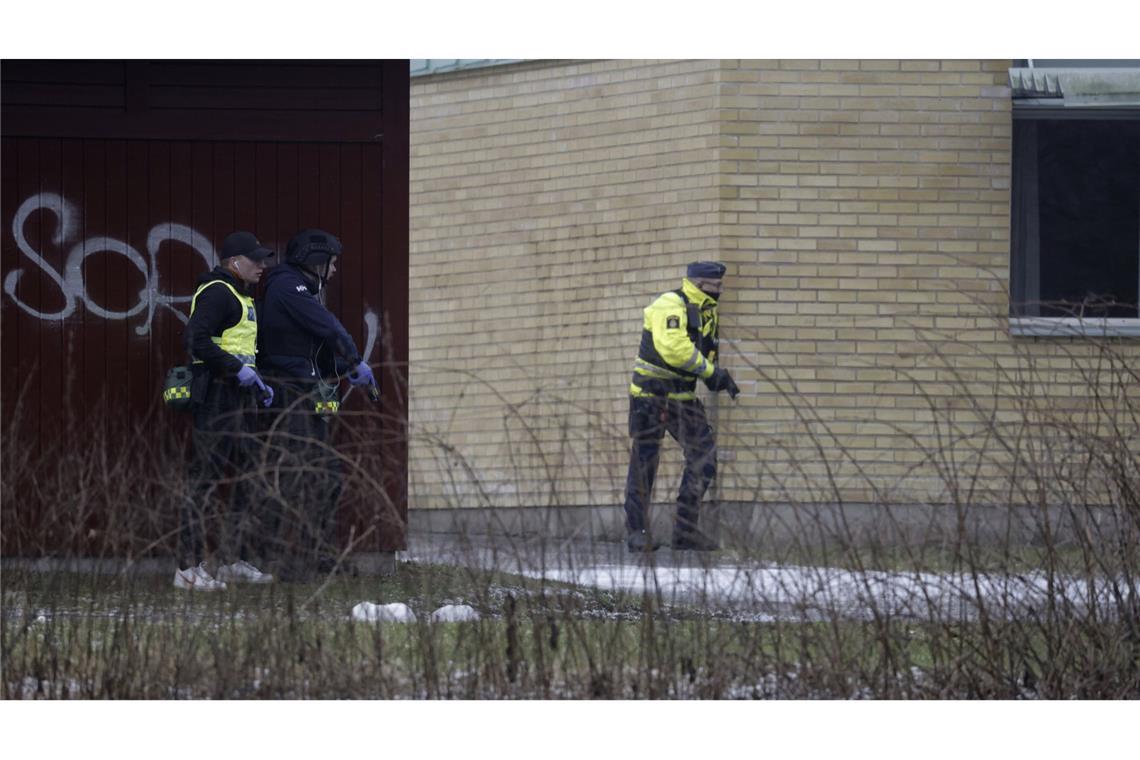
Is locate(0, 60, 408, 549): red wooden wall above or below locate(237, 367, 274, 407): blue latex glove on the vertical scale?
above

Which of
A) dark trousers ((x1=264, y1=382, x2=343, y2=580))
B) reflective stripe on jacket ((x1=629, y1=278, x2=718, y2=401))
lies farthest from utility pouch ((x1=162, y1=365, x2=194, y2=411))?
A: reflective stripe on jacket ((x1=629, y1=278, x2=718, y2=401))

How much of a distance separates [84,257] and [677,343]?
3.24 meters

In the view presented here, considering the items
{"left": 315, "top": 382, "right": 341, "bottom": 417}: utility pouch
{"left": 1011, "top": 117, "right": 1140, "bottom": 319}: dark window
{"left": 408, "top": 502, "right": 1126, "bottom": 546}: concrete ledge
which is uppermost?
{"left": 1011, "top": 117, "right": 1140, "bottom": 319}: dark window

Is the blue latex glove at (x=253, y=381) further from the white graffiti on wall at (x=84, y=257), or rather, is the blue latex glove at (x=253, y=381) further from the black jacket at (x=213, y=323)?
the white graffiti on wall at (x=84, y=257)

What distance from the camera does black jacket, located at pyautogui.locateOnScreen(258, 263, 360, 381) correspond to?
915 cm

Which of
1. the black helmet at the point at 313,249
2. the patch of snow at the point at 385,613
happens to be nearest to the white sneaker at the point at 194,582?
the patch of snow at the point at 385,613

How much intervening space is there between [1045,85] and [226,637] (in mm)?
7202

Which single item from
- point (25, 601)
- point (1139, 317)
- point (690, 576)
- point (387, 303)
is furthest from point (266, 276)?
point (1139, 317)

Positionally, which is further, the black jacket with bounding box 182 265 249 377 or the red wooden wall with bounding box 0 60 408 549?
the red wooden wall with bounding box 0 60 408 549

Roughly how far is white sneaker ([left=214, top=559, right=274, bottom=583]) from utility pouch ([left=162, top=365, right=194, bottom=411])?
260 centimetres

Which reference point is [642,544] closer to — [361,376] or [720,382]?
[361,376]

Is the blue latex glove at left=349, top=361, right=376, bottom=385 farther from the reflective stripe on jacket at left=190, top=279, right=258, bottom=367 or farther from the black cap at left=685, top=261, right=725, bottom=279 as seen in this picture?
the black cap at left=685, top=261, right=725, bottom=279

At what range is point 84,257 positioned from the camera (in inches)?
376

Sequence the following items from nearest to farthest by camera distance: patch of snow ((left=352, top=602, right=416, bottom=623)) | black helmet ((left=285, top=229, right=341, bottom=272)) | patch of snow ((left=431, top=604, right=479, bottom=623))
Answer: patch of snow ((left=352, top=602, right=416, bottom=623)) → patch of snow ((left=431, top=604, right=479, bottom=623)) → black helmet ((left=285, top=229, right=341, bottom=272))
